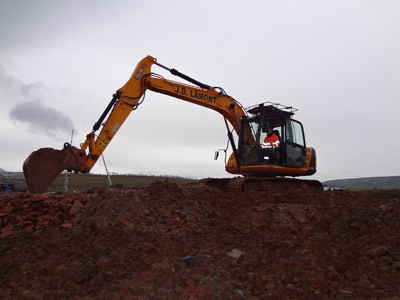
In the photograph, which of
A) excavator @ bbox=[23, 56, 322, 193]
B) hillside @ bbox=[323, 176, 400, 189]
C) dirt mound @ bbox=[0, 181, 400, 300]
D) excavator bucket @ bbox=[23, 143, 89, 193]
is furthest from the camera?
hillside @ bbox=[323, 176, 400, 189]

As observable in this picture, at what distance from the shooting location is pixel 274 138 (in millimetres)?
9141

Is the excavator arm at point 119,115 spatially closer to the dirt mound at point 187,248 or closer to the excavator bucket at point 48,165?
the excavator bucket at point 48,165

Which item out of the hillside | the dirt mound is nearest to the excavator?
the dirt mound

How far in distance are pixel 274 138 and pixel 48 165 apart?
20.6ft

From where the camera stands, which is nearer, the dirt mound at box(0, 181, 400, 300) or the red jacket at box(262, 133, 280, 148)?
the dirt mound at box(0, 181, 400, 300)

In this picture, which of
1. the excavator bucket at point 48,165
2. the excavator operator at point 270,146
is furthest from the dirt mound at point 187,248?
the excavator operator at point 270,146

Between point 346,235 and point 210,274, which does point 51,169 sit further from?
point 346,235

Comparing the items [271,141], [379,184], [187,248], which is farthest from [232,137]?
[379,184]

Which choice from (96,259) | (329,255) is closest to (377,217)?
(329,255)

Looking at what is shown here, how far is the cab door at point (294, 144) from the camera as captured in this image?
9.48m

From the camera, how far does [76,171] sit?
685cm

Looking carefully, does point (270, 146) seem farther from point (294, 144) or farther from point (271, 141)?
point (294, 144)

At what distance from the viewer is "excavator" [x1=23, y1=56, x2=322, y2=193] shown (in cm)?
729

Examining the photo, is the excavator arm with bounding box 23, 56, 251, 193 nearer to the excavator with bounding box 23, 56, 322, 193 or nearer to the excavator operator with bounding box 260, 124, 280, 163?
the excavator with bounding box 23, 56, 322, 193
